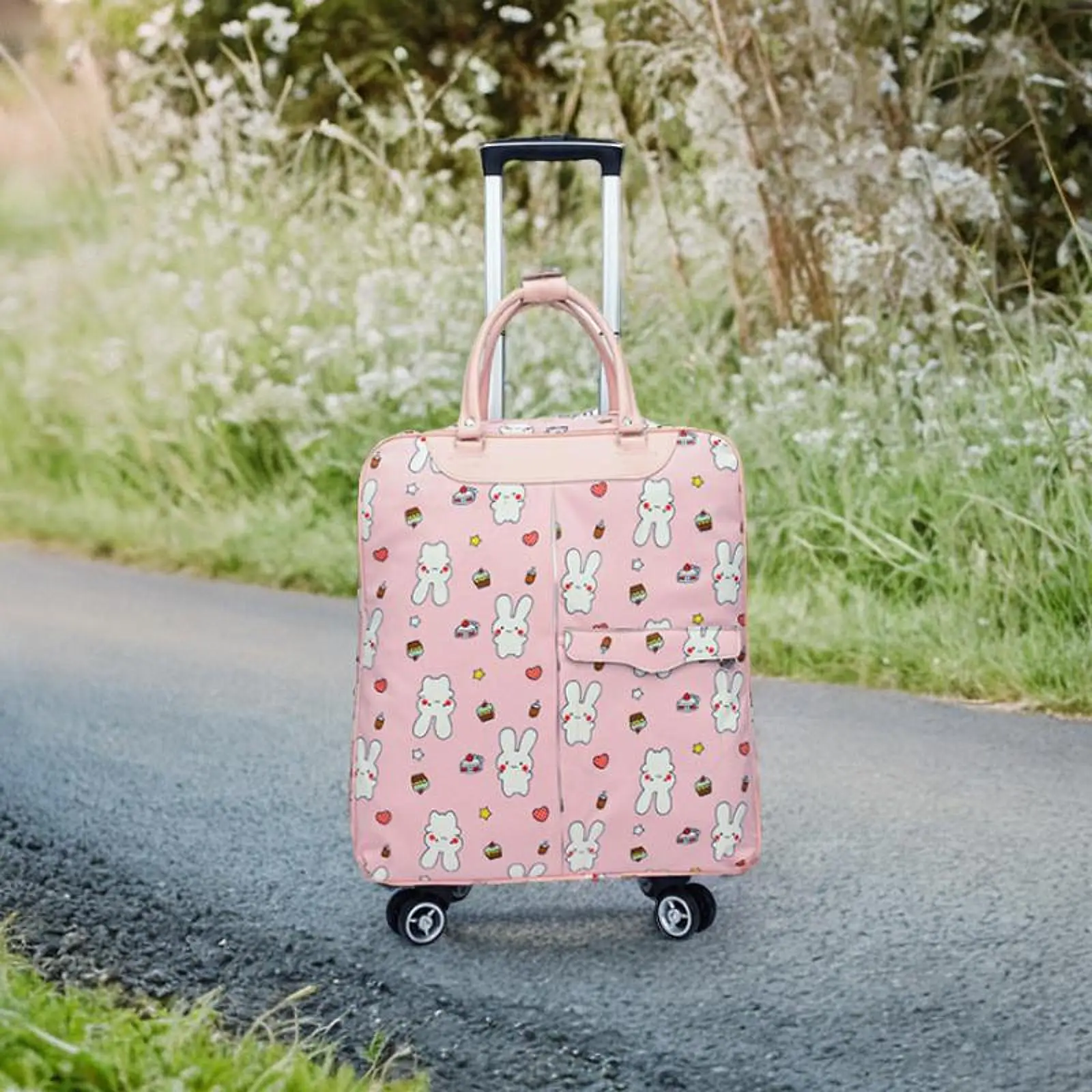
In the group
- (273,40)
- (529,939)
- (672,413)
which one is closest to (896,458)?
(672,413)

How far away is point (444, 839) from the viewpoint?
109 inches

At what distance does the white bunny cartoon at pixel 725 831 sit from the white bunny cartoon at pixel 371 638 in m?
0.52

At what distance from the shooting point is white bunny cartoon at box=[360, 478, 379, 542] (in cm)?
274

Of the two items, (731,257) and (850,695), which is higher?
(731,257)

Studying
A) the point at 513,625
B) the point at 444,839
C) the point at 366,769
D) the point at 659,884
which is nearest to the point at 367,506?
the point at 513,625

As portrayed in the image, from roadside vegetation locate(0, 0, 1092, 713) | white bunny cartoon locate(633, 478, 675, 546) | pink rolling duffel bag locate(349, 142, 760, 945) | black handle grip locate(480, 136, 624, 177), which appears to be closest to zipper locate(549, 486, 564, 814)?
pink rolling duffel bag locate(349, 142, 760, 945)

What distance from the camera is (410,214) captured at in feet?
20.7

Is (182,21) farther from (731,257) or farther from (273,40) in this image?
(731,257)

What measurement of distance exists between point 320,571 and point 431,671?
290 cm

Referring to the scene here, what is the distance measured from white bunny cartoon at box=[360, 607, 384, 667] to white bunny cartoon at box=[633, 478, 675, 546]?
1.20 feet

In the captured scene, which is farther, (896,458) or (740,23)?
(740,23)

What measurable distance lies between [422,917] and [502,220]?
105 centimetres

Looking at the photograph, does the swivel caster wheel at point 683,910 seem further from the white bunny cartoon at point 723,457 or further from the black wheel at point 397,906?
the white bunny cartoon at point 723,457

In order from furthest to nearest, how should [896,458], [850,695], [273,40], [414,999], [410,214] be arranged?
[273,40] < [410,214] < [896,458] < [850,695] < [414,999]
